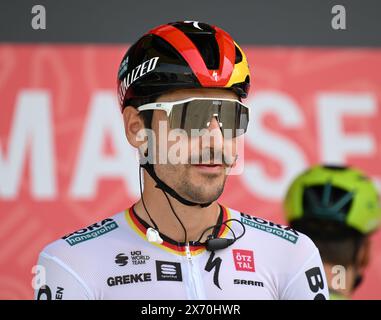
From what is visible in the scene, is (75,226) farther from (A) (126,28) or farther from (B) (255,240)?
(B) (255,240)

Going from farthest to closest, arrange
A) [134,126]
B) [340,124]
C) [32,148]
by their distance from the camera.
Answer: [340,124]
[32,148]
[134,126]

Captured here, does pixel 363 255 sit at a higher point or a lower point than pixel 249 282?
lower

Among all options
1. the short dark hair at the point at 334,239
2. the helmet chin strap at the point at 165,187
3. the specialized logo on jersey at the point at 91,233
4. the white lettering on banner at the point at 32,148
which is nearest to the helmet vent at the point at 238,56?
the helmet chin strap at the point at 165,187

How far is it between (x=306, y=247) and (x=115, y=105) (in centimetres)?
395

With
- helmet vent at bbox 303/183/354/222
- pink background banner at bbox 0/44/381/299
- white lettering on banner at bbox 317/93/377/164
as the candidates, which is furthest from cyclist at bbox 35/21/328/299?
white lettering on banner at bbox 317/93/377/164

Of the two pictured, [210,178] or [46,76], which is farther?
[46,76]

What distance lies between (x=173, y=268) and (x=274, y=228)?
48cm

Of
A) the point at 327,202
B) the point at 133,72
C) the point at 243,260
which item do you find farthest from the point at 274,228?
the point at 327,202

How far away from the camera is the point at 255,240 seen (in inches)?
144

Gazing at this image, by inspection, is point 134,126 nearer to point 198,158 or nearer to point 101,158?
point 198,158

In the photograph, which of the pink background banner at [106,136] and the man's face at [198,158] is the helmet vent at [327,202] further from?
the pink background banner at [106,136]

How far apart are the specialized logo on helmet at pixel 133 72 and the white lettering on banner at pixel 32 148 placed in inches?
140

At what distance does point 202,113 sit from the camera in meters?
3.52
